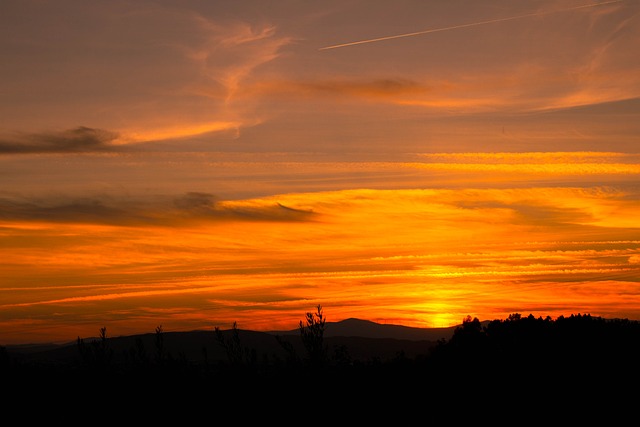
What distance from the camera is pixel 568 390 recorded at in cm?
4006

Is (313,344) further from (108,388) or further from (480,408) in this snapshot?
(480,408)

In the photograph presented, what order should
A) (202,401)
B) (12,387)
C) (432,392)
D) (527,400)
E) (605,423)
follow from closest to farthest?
(605,423), (527,400), (432,392), (202,401), (12,387)

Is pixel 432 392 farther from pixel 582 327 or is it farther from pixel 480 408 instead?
pixel 582 327

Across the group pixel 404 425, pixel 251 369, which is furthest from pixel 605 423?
pixel 251 369

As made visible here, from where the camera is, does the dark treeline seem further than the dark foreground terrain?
Yes

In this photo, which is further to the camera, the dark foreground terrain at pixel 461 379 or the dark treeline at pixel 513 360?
the dark treeline at pixel 513 360

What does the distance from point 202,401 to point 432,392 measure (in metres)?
20.1

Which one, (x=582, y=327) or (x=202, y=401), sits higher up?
(x=582, y=327)

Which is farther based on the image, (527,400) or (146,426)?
(146,426)

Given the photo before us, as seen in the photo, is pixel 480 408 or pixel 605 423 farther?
pixel 480 408

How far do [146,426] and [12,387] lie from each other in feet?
89.7

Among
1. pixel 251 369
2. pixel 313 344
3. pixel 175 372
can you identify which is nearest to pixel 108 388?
pixel 175 372

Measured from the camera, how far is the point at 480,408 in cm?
3978

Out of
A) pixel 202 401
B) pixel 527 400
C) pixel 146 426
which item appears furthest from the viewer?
pixel 202 401
